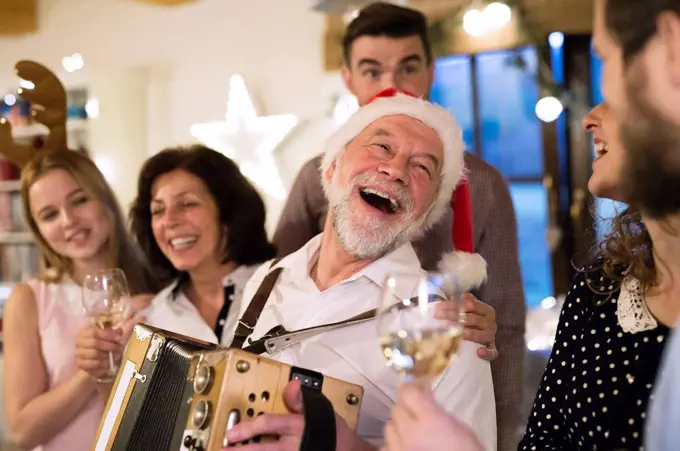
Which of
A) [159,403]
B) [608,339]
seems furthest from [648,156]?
[159,403]

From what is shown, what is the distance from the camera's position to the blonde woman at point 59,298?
1.94 m

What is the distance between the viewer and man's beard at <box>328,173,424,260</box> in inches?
58.8

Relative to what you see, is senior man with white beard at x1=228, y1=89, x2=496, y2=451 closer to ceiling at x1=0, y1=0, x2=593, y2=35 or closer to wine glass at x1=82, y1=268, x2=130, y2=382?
wine glass at x1=82, y1=268, x2=130, y2=382

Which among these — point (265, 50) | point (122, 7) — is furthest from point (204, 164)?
point (122, 7)

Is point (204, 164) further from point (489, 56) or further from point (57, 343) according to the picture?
point (489, 56)

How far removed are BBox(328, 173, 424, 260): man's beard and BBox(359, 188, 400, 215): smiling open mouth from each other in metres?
0.01

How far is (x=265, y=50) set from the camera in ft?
13.6

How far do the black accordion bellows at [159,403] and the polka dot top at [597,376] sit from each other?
0.59 meters

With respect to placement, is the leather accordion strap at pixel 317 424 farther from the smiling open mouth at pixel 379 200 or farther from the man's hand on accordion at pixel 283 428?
the smiling open mouth at pixel 379 200

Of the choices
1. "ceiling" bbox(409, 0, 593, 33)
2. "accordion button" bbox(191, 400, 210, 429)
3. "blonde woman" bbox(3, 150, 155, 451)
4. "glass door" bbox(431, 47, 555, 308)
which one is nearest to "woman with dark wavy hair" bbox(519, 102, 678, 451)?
"accordion button" bbox(191, 400, 210, 429)

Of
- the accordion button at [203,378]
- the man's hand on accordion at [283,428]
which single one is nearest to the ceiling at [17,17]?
the accordion button at [203,378]

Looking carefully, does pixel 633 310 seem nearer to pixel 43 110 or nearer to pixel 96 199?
pixel 96 199

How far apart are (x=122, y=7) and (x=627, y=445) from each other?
14.5 ft

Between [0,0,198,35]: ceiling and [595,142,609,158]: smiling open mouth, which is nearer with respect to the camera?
[595,142,609,158]: smiling open mouth
